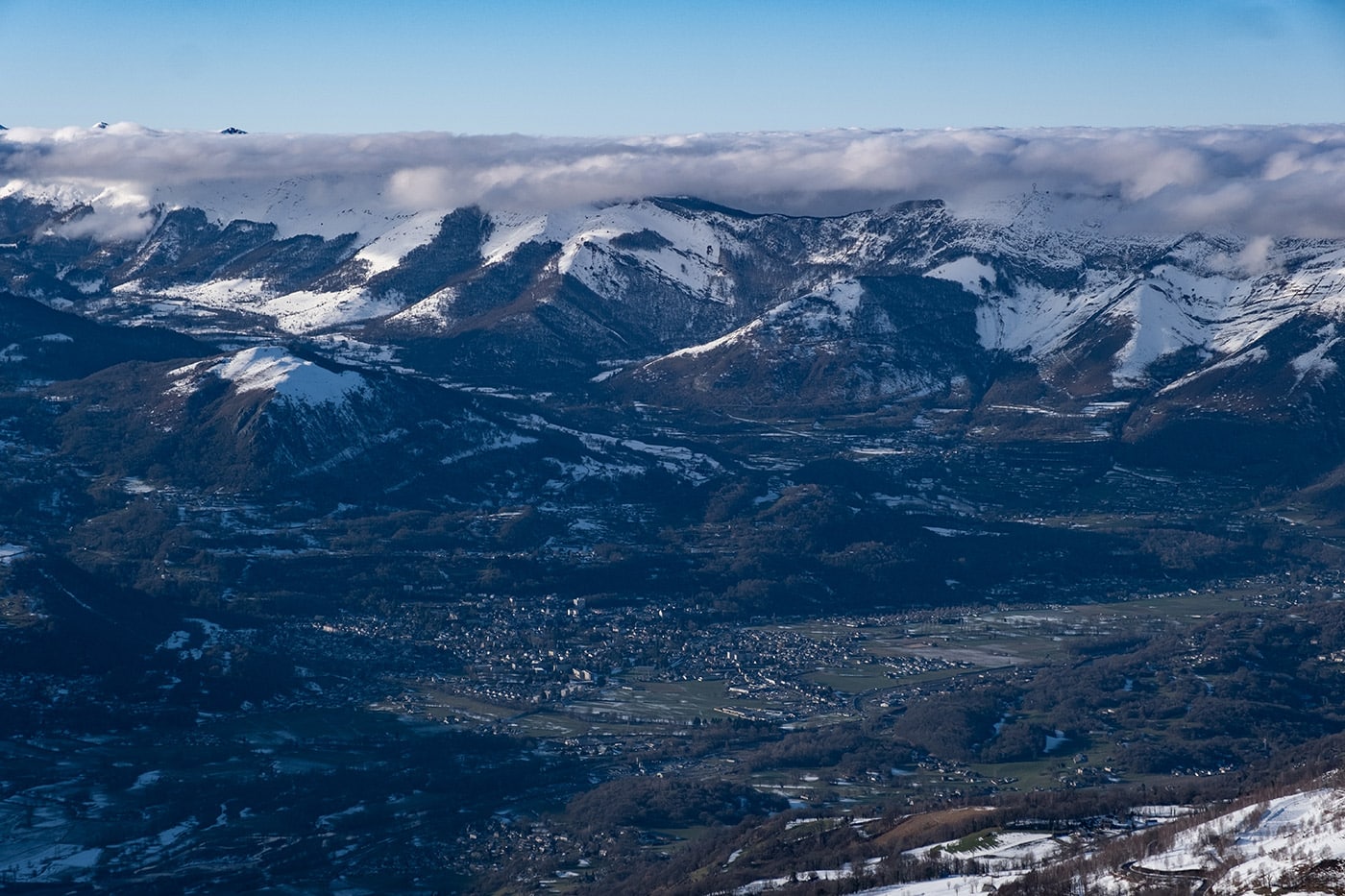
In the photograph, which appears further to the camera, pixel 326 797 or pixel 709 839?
pixel 326 797

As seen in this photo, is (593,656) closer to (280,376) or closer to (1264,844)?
(280,376)

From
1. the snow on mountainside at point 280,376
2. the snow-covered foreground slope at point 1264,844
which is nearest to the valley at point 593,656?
the snow on mountainside at point 280,376

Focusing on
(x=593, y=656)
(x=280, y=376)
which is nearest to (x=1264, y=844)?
(x=593, y=656)

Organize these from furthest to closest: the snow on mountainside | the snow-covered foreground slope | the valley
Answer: the snow on mountainside, the valley, the snow-covered foreground slope

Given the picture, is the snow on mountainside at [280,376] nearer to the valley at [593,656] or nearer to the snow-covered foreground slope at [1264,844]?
the valley at [593,656]

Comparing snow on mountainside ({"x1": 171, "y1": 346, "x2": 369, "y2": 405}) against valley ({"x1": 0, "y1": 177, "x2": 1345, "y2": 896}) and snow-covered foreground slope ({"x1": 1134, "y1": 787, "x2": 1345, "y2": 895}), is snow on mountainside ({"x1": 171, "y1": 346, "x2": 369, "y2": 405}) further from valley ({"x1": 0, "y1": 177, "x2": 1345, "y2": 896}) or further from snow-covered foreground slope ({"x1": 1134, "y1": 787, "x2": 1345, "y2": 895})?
snow-covered foreground slope ({"x1": 1134, "y1": 787, "x2": 1345, "y2": 895})

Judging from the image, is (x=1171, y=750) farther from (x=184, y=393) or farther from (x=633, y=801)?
(x=184, y=393)

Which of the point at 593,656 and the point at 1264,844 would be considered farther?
the point at 593,656

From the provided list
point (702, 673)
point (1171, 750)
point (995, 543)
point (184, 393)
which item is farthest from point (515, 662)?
point (184, 393)

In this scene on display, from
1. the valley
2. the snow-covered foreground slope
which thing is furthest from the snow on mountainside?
the snow-covered foreground slope

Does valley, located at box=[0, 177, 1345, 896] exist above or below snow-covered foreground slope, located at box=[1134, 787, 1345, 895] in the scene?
below

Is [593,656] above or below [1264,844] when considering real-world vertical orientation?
below
